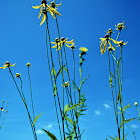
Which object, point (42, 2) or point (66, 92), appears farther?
point (42, 2)

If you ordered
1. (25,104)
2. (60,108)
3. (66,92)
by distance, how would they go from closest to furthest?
(60,108), (66,92), (25,104)

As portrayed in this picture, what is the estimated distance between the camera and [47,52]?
1790mm

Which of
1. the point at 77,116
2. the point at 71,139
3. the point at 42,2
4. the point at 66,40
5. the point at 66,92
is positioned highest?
the point at 42,2

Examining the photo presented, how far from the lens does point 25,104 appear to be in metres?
1.98

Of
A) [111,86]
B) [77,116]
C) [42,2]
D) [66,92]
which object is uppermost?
[42,2]

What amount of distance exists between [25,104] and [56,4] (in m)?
1.05

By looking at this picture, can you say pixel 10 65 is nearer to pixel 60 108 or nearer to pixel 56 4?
pixel 56 4

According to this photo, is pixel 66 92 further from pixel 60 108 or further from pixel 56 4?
pixel 56 4

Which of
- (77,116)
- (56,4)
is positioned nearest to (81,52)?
(77,116)

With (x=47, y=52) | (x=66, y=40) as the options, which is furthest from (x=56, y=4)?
(x=47, y=52)

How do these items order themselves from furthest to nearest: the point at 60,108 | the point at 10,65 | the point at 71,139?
the point at 10,65
the point at 60,108
the point at 71,139

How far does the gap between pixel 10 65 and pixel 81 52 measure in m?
1.76

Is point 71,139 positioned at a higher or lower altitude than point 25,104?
lower

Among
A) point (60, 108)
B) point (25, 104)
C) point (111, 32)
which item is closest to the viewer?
point (60, 108)
